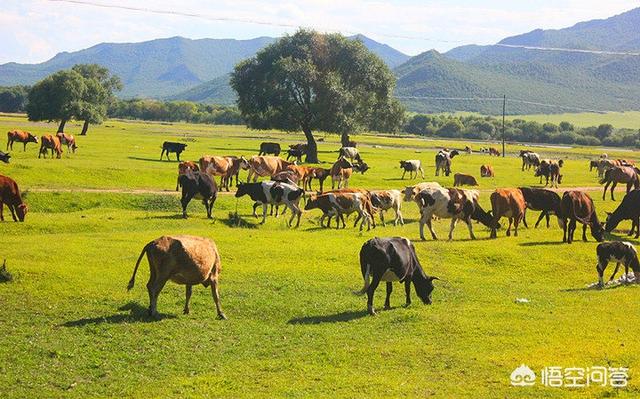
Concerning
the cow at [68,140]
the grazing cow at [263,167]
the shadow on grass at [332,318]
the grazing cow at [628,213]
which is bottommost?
the shadow on grass at [332,318]

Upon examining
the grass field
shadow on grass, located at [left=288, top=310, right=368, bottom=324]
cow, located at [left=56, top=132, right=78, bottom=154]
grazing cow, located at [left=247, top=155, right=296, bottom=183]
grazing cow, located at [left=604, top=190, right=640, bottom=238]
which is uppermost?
cow, located at [left=56, top=132, right=78, bottom=154]

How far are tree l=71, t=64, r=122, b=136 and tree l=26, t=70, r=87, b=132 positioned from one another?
0.98m

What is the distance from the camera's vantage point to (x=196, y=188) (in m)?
31.0

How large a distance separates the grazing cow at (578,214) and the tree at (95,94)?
2364 inches

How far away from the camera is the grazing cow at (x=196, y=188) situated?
30.8 metres

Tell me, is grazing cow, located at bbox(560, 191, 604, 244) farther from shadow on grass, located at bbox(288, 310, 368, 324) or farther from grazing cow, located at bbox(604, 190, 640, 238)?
shadow on grass, located at bbox(288, 310, 368, 324)

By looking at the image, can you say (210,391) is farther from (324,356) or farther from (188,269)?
(188,269)

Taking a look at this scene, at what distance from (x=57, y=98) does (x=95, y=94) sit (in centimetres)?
545

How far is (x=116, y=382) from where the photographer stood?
12930 millimetres

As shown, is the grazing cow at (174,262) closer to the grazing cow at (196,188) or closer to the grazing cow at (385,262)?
the grazing cow at (385,262)

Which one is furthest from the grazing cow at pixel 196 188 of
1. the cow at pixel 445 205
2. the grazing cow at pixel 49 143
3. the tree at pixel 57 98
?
the tree at pixel 57 98

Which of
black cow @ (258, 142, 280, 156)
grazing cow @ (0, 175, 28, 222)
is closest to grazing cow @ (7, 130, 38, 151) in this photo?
black cow @ (258, 142, 280, 156)

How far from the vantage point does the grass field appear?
13.1 m

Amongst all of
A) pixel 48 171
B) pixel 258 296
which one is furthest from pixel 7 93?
pixel 258 296
